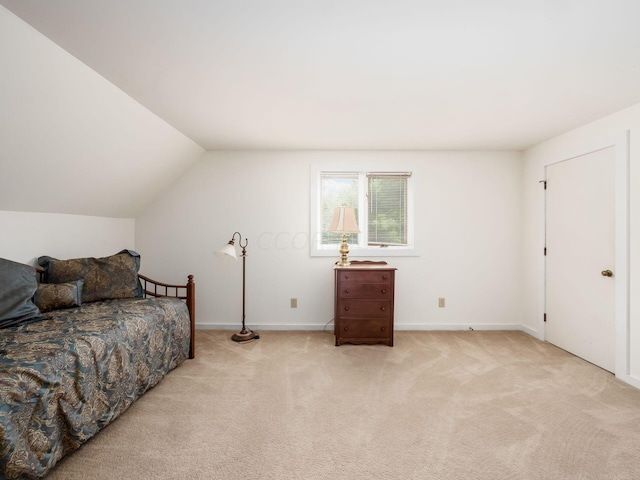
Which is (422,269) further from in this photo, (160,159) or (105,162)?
(105,162)

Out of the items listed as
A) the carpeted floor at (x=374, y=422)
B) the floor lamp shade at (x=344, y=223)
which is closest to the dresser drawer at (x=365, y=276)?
the floor lamp shade at (x=344, y=223)

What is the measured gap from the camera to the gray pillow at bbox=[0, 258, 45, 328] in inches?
83.2

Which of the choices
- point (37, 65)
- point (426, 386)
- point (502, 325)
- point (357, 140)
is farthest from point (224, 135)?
point (502, 325)

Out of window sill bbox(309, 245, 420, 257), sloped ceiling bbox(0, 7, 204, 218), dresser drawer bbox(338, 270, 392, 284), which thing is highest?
sloped ceiling bbox(0, 7, 204, 218)

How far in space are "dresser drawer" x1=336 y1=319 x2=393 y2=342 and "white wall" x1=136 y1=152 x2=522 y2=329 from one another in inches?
24.9

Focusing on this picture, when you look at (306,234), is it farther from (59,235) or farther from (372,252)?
(59,235)

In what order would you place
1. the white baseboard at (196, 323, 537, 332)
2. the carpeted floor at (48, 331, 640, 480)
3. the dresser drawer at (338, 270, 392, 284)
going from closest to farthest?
the carpeted floor at (48, 331, 640, 480), the dresser drawer at (338, 270, 392, 284), the white baseboard at (196, 323, 537, 332)

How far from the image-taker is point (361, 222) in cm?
423

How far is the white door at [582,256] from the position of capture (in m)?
2.92

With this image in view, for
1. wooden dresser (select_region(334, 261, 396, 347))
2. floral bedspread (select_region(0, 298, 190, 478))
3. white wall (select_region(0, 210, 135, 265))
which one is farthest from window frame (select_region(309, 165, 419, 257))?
white wall (select_region(0, 210, 135, 265))

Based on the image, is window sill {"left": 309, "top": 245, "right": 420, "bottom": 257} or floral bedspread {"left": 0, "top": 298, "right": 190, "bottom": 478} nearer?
floral bedspread {"left": 0, "top": 298, "right": 190, "bottom": 478}

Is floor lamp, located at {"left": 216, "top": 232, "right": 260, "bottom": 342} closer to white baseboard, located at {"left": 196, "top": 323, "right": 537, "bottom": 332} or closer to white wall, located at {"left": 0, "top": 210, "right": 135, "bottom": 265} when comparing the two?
white baseboard, located at {"left": 196, "top": 323, "right": 537, "bottom": 332}

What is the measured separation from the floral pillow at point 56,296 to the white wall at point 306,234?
1.50 meters

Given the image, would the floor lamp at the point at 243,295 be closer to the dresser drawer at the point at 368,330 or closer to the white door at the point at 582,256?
the dresser drawer at the point at 368,330
